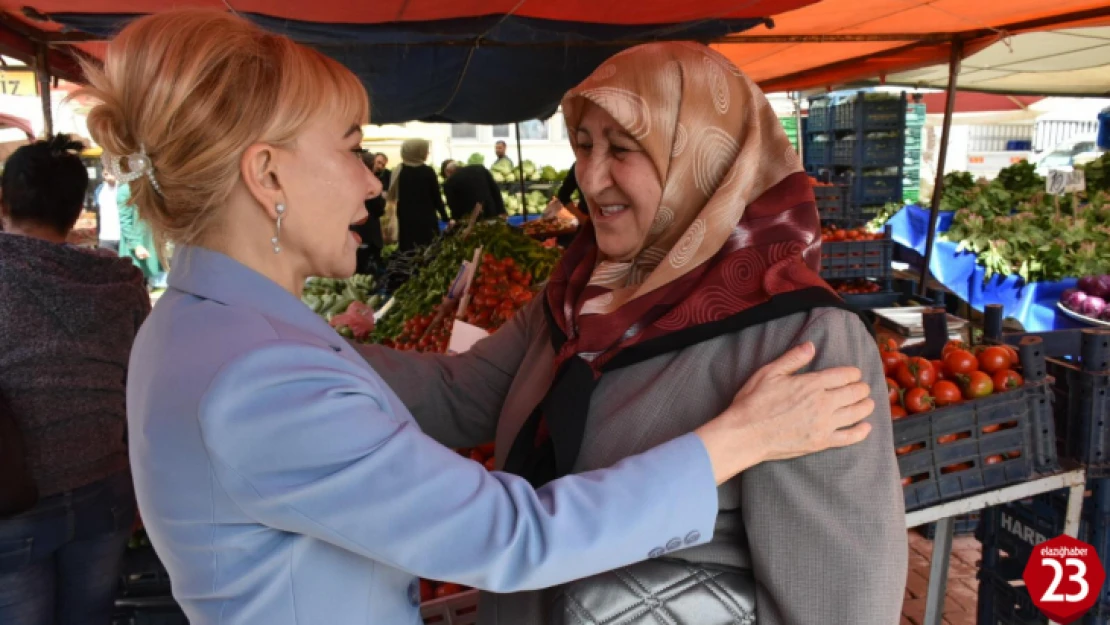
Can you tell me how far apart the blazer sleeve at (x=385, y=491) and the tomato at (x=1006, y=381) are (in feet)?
5.13

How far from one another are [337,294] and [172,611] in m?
4.11

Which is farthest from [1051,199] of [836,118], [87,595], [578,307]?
[87,595]

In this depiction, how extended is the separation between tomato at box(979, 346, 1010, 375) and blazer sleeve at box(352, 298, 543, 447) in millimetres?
1330

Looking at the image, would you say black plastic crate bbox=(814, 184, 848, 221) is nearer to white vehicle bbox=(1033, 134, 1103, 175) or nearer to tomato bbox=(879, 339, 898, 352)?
tomato bbox=(879, 339, 898, 352)

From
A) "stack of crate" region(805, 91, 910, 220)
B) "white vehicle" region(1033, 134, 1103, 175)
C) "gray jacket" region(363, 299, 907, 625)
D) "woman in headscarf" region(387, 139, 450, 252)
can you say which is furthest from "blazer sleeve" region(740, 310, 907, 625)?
"white vehicle" region(1033, 134, 1103, 175)

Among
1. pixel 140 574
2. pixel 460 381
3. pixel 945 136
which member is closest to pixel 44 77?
pixel 140 574

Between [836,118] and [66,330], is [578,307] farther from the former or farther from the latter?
[836,118]

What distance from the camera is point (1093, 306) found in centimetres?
499

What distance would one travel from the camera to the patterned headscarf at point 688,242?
4.49 ft

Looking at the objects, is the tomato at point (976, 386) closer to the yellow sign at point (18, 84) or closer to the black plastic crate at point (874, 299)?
the black plastic crate at point (874, 299)

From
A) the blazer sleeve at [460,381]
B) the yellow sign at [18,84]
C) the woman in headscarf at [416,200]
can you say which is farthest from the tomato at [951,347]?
the yellow sign at [18,84]

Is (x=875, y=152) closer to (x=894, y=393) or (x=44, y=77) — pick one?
(x=894, y=393)

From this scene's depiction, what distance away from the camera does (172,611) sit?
2.59 m

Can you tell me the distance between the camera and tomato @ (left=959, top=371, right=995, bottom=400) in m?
2.25
